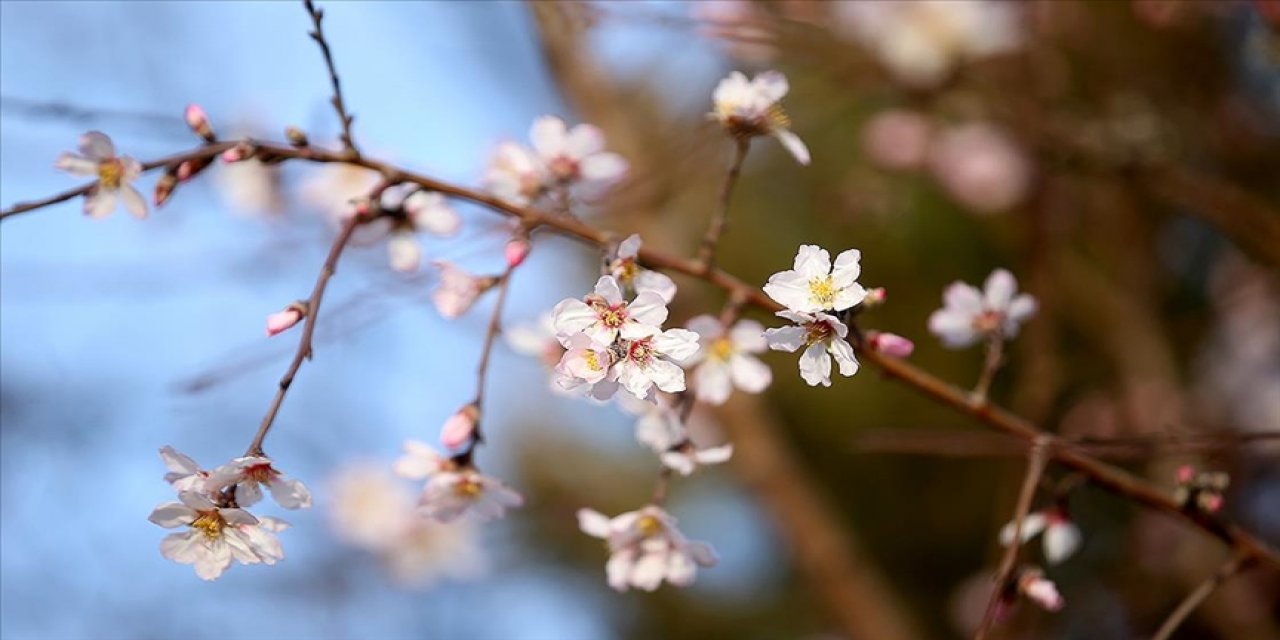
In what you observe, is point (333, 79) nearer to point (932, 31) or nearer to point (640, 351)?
point (640, 351)

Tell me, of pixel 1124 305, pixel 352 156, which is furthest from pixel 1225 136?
pixel 352 156

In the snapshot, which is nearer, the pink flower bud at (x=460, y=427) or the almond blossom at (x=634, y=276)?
the almond blossom at (x=634, y=276)

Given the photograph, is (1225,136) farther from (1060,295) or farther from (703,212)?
(703,212)

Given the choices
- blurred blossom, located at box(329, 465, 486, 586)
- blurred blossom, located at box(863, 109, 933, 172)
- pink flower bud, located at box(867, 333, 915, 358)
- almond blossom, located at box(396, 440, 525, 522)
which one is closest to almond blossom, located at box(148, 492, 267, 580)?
almond blossom, located at box(396, 440, 525, 522)

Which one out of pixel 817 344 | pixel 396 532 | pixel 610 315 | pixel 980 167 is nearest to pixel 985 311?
pixel 817 344

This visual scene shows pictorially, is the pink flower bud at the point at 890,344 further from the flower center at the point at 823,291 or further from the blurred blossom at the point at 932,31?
the blurred blossom at the point at 932,31

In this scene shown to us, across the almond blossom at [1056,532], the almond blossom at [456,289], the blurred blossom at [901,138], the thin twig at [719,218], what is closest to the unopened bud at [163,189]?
the almond blossom at [456,289]
